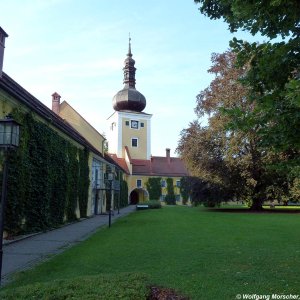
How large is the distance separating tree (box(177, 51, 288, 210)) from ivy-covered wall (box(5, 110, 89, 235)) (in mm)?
14908

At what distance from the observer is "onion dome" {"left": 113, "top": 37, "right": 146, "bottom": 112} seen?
7144 centimetres

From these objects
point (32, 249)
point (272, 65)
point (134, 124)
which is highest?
point (134, 124)

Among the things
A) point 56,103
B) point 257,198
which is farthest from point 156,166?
point 257,198

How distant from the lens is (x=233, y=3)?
576 cm

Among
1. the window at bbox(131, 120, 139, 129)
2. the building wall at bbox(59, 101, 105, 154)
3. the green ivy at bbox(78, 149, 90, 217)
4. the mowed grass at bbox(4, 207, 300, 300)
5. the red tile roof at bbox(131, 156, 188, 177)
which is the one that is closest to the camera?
the mowed grass at bbox(4, 207, 300, 300)

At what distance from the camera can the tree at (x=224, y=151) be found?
34.8 m

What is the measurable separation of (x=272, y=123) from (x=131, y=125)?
6447 cm

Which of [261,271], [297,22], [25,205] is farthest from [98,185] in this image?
[297,22]

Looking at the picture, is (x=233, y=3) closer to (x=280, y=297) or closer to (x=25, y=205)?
(x=280, y=297)

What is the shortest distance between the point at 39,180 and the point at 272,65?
45.3 ft

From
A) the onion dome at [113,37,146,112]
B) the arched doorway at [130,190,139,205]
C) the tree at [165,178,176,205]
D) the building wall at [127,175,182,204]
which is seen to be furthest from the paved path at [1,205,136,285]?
the onion dome at [113,37,146,112]

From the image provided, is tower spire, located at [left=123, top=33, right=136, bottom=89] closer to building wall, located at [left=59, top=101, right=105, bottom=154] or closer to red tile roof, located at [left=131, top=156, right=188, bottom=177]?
red tile roof, located at [left=131, top=156, right=188, bottom=177]

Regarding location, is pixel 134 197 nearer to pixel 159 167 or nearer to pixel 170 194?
pixel 159 167

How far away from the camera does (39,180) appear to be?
704 inches
